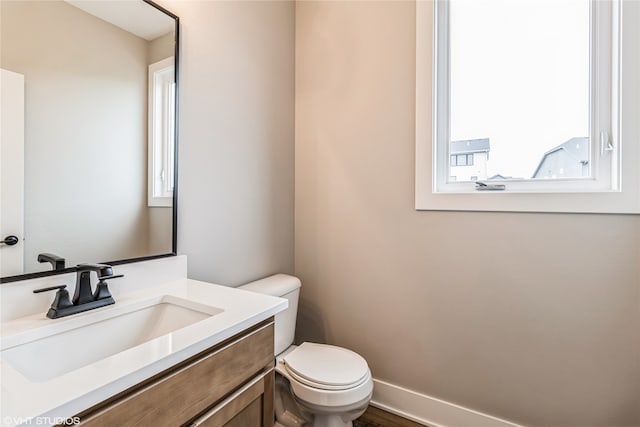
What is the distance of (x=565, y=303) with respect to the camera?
4.22 ft

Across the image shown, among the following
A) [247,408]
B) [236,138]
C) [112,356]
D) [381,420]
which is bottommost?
A: [381,420]

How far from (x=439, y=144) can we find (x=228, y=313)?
1286mm

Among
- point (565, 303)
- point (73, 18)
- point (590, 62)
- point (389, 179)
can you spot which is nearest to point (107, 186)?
point (73, 18)

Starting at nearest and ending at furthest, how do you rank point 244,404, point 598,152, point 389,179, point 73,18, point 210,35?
1. point 244,404
2. point 73,18
3. point 598,152
4. point 210,35
5. point 389,179

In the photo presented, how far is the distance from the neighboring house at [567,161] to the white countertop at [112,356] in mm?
1292

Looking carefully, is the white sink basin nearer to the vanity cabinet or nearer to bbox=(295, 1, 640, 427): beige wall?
the vanity cabinet

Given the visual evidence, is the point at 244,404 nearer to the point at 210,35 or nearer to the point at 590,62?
the point at 210,35

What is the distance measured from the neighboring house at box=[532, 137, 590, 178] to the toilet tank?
1.29 metres

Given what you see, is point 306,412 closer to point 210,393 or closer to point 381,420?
point 381,420

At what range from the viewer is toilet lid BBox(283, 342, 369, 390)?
4.09ft

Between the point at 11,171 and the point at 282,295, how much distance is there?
3.56 feet

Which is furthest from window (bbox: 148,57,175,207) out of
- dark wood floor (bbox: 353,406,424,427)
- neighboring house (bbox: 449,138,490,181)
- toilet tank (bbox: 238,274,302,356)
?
dark wood floor (bbox: 353,406,424,427)

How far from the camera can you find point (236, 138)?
1515 mm

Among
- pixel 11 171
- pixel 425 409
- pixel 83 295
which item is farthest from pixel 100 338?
pixel 425 409
